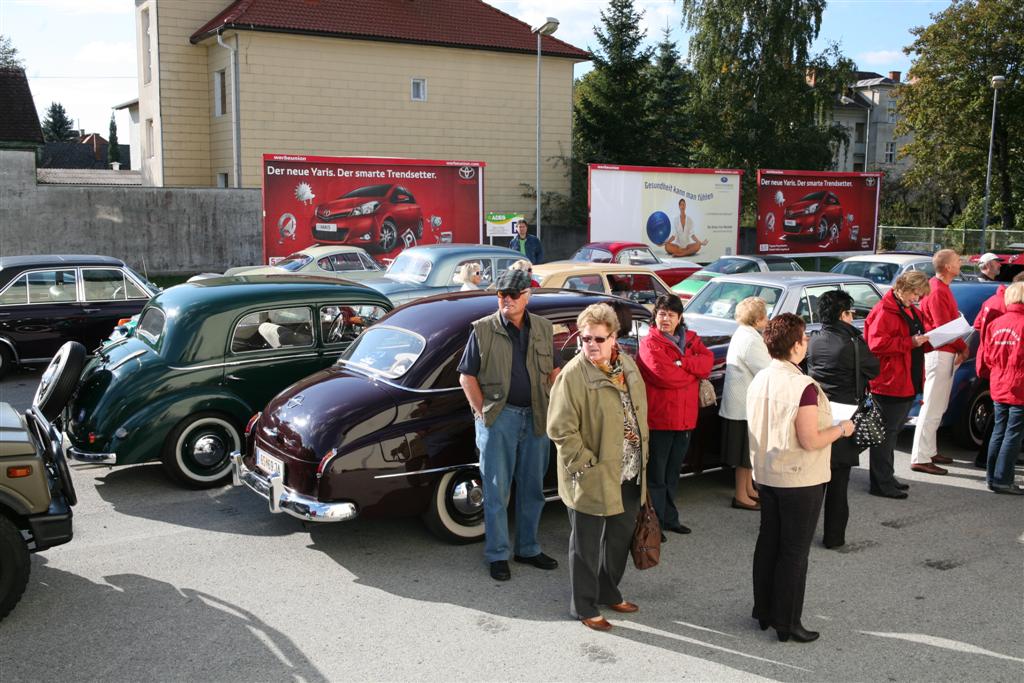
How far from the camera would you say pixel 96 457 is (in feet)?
23.6

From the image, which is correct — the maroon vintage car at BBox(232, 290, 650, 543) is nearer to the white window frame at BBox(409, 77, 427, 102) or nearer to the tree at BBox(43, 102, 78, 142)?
the white window frame at BBox(409, 77, 427, 102)

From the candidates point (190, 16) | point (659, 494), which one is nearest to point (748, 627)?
point (659, 494)

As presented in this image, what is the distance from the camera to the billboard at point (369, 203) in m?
20.7

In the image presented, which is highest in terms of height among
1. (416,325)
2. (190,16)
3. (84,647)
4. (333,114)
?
(190,16)

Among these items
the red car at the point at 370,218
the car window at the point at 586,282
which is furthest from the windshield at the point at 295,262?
the car window at the point at 586,282

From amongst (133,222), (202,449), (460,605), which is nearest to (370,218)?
(133,222)

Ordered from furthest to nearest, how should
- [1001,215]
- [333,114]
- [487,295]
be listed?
[1001,215]
[333,114]
[487,295]

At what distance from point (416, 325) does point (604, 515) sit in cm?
238

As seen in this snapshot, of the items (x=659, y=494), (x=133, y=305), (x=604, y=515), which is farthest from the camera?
(x=133, y=305)

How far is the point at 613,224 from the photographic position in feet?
79.2

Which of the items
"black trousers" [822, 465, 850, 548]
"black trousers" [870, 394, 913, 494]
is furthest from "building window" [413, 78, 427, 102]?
"black trousers" [822, 465, 850, 548]

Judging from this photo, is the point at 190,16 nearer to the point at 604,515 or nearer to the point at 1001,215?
the point at 604,515

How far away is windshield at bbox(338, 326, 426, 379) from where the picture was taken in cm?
639

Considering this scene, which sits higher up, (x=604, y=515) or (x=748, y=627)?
(x=604, y=515)
